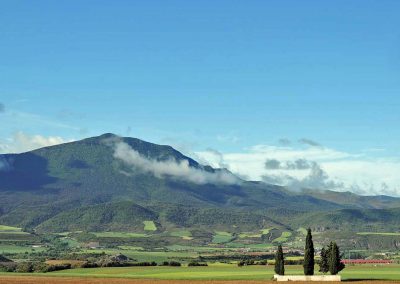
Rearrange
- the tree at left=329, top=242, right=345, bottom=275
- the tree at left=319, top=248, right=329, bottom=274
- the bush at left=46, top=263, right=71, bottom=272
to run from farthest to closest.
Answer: the bush at left=46, top=263, right=71, bottom=272, the tree at left=319, top=248, right=329, bottom=274, the tree at left=329, top=242, right=345, bottom=275

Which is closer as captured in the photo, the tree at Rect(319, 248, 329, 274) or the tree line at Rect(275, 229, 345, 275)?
the tree line at Rect(275, 229, 345, 275)

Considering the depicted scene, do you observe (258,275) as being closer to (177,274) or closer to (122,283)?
(177,274)

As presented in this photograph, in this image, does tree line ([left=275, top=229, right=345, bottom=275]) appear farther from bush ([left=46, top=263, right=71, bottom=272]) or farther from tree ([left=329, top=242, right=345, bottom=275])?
bush ([left=46, top=263, right=71, bottom=272])

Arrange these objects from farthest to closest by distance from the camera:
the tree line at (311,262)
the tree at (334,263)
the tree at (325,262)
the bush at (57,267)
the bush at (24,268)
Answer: the bush at (57,267), the bush at (24,268), the tree at (325,262), the tree line at (311,262), the tree at (334,263)

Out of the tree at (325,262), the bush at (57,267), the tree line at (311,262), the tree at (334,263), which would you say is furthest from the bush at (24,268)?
the tree at (334,263)

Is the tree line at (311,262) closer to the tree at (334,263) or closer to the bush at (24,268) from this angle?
the tree at (334,263)

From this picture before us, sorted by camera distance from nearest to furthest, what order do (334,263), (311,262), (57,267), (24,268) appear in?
(334,263), (311,262), (24,268), (57,267)

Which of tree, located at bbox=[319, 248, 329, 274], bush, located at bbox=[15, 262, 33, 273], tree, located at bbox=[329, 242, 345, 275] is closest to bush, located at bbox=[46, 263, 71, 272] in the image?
bush, located at bbox=[15, 262, 33, 273]

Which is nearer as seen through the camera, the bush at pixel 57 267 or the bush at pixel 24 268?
the bush at pixel 24 268

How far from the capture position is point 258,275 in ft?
485

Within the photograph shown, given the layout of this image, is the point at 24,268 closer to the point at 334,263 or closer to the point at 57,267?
the point at 57,267

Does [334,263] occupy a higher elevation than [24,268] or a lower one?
higher

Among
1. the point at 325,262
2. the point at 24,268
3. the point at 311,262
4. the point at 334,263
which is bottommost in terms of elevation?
the point at 24,268

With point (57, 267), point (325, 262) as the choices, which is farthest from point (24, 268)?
point (325, 262)
